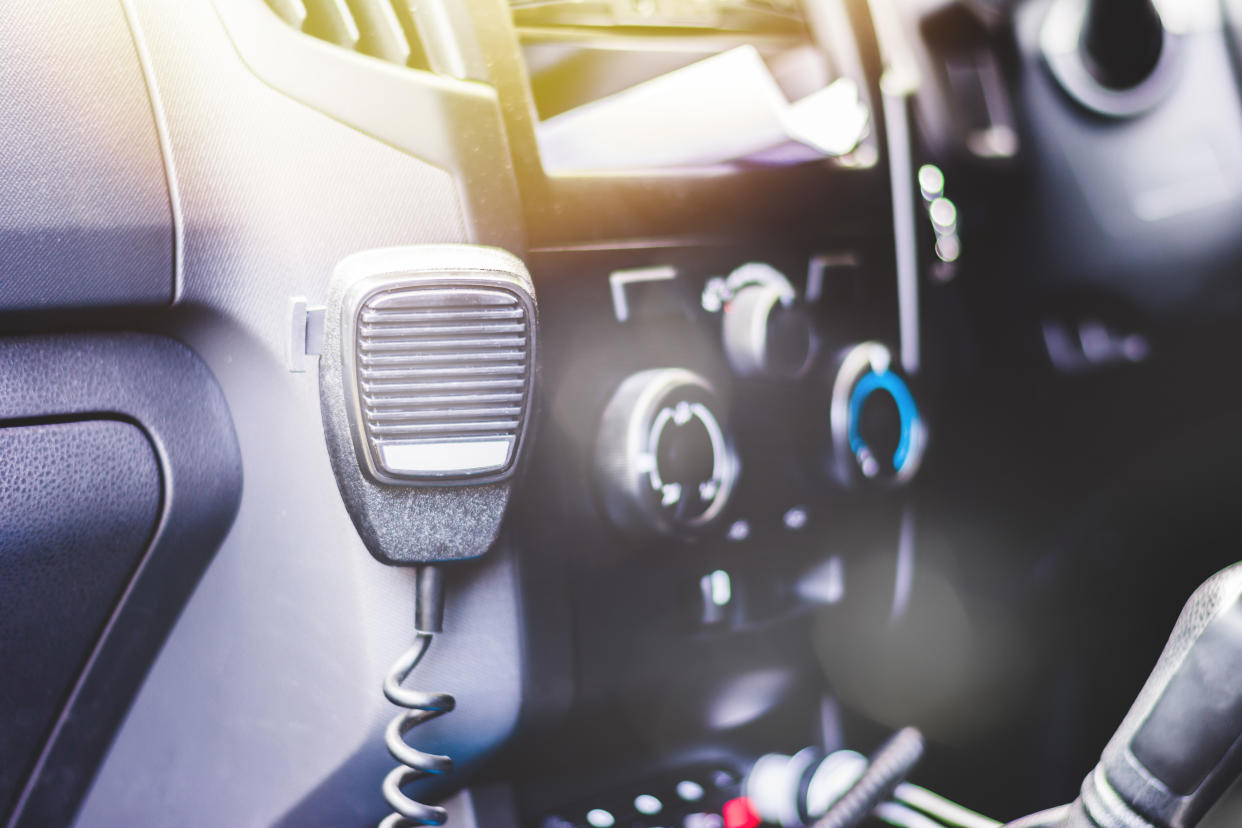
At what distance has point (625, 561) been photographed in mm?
606

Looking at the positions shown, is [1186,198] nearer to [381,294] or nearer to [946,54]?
[946,54]

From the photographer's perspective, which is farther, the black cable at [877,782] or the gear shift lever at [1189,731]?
the black cable at [877,782]

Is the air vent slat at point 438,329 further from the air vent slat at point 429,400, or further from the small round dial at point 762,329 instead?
the small round dial at point 762,329

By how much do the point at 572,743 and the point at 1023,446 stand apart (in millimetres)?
440

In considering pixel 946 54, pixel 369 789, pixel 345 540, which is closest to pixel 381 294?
pixel 345 540

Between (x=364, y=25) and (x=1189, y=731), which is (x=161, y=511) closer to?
(x=364, y=25)

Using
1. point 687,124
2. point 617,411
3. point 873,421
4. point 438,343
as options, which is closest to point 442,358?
point 438,343

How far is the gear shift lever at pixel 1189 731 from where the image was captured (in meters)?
0.37

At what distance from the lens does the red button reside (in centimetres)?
68

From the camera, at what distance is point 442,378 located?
→ 1.51 feet

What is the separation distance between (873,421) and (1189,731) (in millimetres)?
354

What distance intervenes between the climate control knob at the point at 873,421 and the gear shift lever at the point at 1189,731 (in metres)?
0.30

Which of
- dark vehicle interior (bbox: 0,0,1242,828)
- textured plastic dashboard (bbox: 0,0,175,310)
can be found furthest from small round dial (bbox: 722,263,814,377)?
textured plastic dashboard (bbox: 0,0,175,310)

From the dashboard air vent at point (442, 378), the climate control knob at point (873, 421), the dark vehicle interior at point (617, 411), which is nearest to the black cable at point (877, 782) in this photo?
the dark vehicle interior at point (617, 411)
